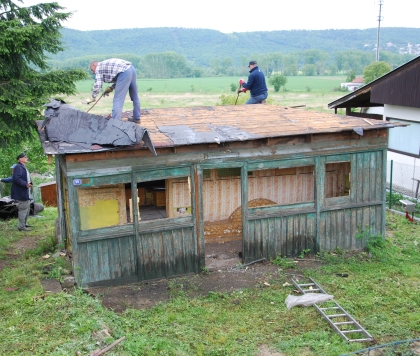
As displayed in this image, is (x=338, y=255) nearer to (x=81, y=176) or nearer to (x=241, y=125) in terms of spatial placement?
(x=241, y=125)

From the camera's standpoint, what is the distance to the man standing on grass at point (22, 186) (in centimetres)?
1182

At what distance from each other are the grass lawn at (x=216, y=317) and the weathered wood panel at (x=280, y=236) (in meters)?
0.39

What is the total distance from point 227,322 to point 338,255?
149 inches

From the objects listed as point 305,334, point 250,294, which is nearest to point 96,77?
point 250,294

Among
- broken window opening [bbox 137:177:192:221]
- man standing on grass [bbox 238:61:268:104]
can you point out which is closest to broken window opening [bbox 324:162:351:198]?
man standing on grass [bbox 238:61:268:104]

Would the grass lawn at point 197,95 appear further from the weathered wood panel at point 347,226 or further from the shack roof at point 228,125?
the weathered wood panel at point 347,226

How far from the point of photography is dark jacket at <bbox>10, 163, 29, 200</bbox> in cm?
1181

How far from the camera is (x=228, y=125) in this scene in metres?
10.0

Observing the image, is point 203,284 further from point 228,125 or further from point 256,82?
point 256,82

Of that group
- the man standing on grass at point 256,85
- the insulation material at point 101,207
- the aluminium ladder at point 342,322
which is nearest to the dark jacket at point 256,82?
the man standing on grass at point 256,85

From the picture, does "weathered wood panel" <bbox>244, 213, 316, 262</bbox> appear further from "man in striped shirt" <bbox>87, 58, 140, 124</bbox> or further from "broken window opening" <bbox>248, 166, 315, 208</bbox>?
"man in striped shirt" <bbox>87, 58, 140, 124</bbox>

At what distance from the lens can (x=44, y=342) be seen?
248 inches

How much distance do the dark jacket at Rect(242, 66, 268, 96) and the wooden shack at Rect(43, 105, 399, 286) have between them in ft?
5.36

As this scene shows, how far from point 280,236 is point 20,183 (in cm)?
654
